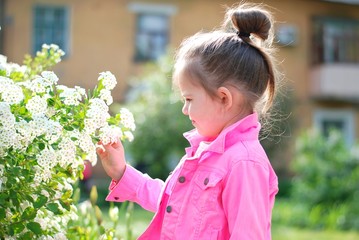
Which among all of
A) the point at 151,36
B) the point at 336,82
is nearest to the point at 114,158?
the point at 151,36

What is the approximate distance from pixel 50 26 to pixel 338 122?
315 inches

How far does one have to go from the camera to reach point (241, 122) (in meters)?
2.43

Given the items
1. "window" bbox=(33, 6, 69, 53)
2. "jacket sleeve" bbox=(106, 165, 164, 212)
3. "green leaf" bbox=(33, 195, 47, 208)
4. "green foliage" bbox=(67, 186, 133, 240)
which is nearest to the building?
"window" bbox=(33, 6, 69, 53)

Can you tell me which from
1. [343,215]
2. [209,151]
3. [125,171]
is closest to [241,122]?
[209,151]

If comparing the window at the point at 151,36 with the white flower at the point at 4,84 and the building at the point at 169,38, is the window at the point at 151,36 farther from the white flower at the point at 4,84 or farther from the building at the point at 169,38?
the white flower at the point at 4,84

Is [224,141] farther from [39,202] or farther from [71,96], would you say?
A: [39,202]

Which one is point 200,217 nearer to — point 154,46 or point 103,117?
point 103,117

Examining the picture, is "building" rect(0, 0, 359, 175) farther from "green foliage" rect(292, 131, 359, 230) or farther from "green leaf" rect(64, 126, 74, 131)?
"green leaf" rect(64, 126, 74, 131)

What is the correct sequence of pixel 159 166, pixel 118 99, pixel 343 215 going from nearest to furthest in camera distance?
pixel 343 215 → pixel 159 166 → pixel 118 99

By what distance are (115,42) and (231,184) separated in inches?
630

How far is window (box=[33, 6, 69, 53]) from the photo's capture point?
1762 centimetres

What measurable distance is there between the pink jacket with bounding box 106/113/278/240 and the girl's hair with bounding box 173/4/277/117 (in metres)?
0.11

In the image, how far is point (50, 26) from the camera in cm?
1761

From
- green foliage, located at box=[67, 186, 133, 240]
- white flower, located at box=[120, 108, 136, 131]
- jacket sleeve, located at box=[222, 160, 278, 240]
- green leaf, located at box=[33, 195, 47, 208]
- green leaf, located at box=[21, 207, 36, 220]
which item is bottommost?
green foliage, located at box=[67, 186, 133, 240]
